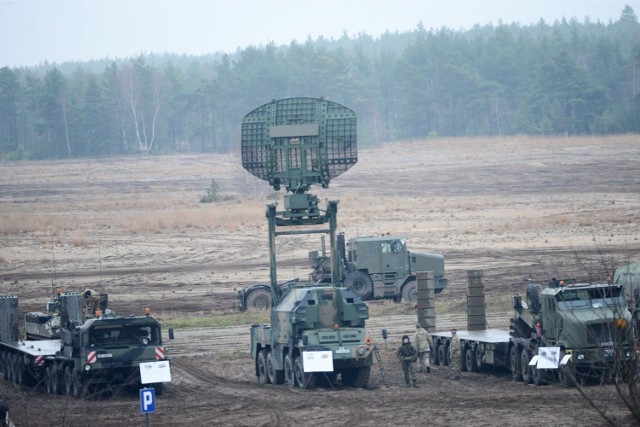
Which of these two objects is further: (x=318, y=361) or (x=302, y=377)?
(x=302, y=377)

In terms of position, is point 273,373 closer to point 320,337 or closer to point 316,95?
point 320,337

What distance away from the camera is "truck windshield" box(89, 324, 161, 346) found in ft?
84.6

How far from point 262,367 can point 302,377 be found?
2617mm

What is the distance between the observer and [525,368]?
2553 centimetres

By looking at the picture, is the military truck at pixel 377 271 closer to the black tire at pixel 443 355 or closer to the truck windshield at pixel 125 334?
the black tire at pixel 443 355

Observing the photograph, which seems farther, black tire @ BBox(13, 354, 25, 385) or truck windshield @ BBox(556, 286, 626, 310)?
black tire @ BBox(13, 354, 25, 385)

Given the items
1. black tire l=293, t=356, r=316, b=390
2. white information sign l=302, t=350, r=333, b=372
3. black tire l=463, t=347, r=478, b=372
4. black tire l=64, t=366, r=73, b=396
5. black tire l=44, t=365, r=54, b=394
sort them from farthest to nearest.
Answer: black tire l=463, t=347, r=478, b=372 → black tire l=44, t=365, r=54, b=394 → black tire l=64, t=366, r=73, b=396 → black tire l=293, t=356, r=316, b=390 → white information sign l=302, t=350, r=333, b=372

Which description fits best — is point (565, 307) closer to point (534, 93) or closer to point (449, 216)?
point (449, 216)

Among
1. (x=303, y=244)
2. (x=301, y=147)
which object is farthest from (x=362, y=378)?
(x=303, y=244)

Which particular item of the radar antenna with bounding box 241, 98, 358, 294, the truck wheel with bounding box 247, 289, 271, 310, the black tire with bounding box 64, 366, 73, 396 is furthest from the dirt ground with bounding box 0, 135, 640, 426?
the radar antenna with bounding box 241, 98, 358, 294

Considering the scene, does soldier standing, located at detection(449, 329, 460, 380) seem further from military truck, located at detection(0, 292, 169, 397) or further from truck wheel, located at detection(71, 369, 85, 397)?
truck wheel, located at detection(71, 369, 85, 397)

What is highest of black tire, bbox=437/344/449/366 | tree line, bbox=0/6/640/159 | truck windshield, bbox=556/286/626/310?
tree line, bbox=0/6/640/159

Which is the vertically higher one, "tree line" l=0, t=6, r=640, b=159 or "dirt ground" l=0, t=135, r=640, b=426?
"tree line" l=0, t=6, r=640, b=159

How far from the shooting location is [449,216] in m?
65.8
